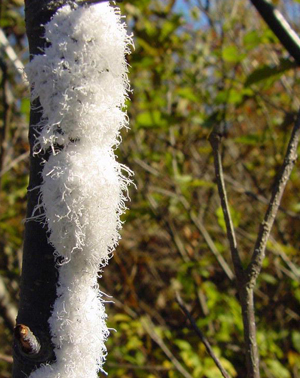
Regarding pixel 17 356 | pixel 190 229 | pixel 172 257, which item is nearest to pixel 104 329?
pixel 17 356

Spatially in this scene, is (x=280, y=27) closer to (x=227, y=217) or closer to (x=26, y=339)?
(x=227, y=217)

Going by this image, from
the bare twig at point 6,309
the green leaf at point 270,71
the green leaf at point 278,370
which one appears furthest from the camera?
the green leaf at point 278,370

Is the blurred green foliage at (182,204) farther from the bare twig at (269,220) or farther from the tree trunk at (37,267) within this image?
the tree trunk at (37,267)

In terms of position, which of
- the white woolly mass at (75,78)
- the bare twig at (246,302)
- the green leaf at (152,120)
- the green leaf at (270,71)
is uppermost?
the white woolly mass at (75,78)

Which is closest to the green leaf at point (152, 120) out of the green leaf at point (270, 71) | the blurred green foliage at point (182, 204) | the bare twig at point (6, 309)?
the blurred green foliage at point (182, 204)

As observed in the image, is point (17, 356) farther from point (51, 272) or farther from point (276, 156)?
point (276, 156)
